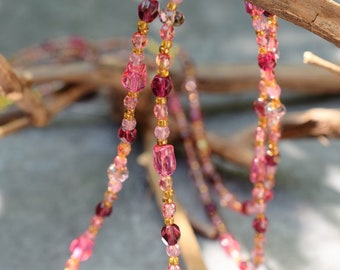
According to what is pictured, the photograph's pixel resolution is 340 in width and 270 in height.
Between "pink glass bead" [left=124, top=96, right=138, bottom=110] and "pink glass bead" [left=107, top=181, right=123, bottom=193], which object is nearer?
"pink glass bead" [left=124, top=96, right=138, bottom=110]

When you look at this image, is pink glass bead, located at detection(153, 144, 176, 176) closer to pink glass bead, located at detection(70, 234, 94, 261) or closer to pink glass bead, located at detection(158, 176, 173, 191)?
pink glass bead, located at detection(158, 176, 173, 191)

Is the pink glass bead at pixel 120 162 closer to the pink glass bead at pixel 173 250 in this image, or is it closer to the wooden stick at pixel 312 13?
the pink glass bead at pixel 173 250

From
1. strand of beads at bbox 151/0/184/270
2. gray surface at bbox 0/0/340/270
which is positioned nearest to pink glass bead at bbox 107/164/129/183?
strand of beads at bbox 151/0/184/270

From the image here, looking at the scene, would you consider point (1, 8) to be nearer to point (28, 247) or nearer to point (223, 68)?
point (223, 68)

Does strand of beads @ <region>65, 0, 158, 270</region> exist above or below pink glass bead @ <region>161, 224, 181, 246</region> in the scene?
above

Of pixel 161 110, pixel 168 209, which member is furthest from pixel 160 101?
pixel 168 209

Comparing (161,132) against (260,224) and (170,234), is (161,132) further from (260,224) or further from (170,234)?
(260,224)

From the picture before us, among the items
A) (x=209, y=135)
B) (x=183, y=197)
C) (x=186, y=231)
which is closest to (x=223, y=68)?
(x=209, y=135)
